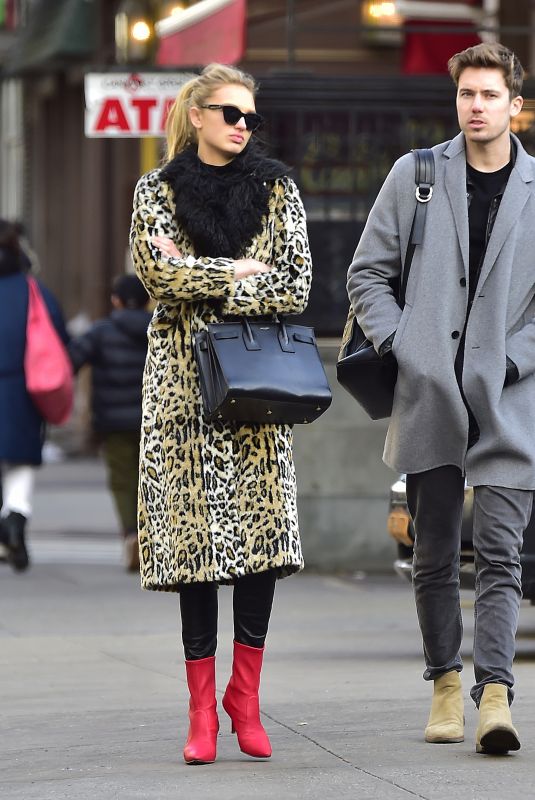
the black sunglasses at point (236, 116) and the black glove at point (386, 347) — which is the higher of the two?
the black sunglasses at point (236, 116)

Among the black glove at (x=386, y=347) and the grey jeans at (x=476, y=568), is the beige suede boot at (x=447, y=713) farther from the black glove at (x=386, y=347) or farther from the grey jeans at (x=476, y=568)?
the black glove at (x=386, y=347)

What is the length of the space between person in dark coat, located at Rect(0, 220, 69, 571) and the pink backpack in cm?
8

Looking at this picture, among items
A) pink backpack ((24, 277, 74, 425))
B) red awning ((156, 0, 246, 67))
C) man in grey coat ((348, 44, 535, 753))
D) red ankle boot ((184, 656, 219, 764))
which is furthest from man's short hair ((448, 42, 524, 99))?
pink backpack ((24, 277, 74, 425))

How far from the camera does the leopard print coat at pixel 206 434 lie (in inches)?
212

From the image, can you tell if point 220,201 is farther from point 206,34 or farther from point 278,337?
point 206,34

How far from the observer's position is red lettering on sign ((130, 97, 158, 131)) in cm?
1105

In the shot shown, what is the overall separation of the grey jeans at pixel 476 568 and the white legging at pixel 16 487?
6.02 m

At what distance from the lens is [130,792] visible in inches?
199

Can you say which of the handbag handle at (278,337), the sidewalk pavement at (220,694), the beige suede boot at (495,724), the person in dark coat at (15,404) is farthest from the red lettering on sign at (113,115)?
the beige suede boot at (495,724)

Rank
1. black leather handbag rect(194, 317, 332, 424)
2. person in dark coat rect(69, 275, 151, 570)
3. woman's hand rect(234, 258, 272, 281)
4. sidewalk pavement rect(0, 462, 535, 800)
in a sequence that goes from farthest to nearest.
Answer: person in dark coat rect(69, 275, 151, 570) → woman's hand rect(234, 258, 272, 281) → black leather handbag rect(194, 317, 332, 424) → sidewalk pavement rect(0, 462, 535, 800)

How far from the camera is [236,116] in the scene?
215 inches

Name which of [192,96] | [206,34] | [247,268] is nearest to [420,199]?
[247,268]

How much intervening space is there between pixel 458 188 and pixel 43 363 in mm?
5968

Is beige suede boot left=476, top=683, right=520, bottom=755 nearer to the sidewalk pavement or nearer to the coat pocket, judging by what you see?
the sidewalk pavement
